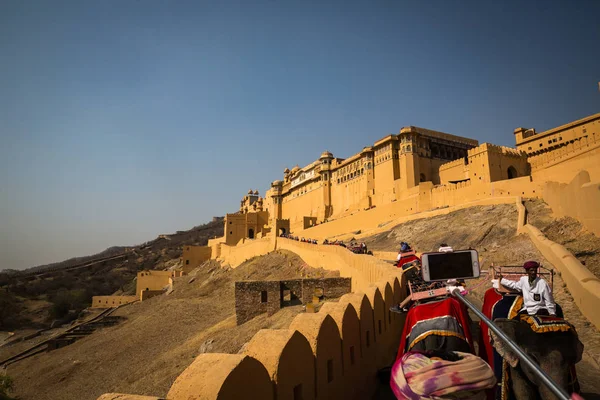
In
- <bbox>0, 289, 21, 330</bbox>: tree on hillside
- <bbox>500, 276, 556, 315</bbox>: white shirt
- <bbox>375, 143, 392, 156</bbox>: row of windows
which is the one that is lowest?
<bbox>0, 289, 21, 330</bbox>: tree on hillside

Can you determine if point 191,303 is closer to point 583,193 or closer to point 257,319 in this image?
point 257,319

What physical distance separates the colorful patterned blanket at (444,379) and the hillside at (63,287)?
42.8 metres

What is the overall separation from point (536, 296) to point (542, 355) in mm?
571

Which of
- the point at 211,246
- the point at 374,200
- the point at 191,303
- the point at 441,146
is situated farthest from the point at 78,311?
the point at 441,146

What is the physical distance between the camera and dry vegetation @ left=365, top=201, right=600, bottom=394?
5929 mm

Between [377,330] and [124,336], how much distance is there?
21072 mm

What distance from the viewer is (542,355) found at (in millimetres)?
3121

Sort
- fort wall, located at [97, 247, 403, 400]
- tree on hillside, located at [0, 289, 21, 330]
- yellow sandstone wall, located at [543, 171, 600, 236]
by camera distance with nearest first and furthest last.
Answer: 1. fort wall, located at [97, 247, 403, 400]
2. yellow sandstone wall, located at [543, 171, 600, 236]
3. tree on hillside, located at [0, 289, 21, 330]

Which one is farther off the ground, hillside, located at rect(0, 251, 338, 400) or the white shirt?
the white shirt

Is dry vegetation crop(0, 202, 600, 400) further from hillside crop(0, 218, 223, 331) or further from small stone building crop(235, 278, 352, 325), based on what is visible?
hillside crop(0, 218, 223, 331)

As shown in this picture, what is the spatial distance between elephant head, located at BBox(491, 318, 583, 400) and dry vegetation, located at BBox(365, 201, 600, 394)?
1.03m

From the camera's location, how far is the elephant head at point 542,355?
3.05m

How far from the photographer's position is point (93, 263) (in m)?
69.4

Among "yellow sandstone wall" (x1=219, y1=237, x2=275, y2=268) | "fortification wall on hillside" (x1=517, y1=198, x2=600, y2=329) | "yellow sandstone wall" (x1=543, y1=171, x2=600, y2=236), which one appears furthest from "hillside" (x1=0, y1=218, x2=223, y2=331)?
"yellow sandstone wall" (x1=543, y1=171, x2=600, y2=236)
